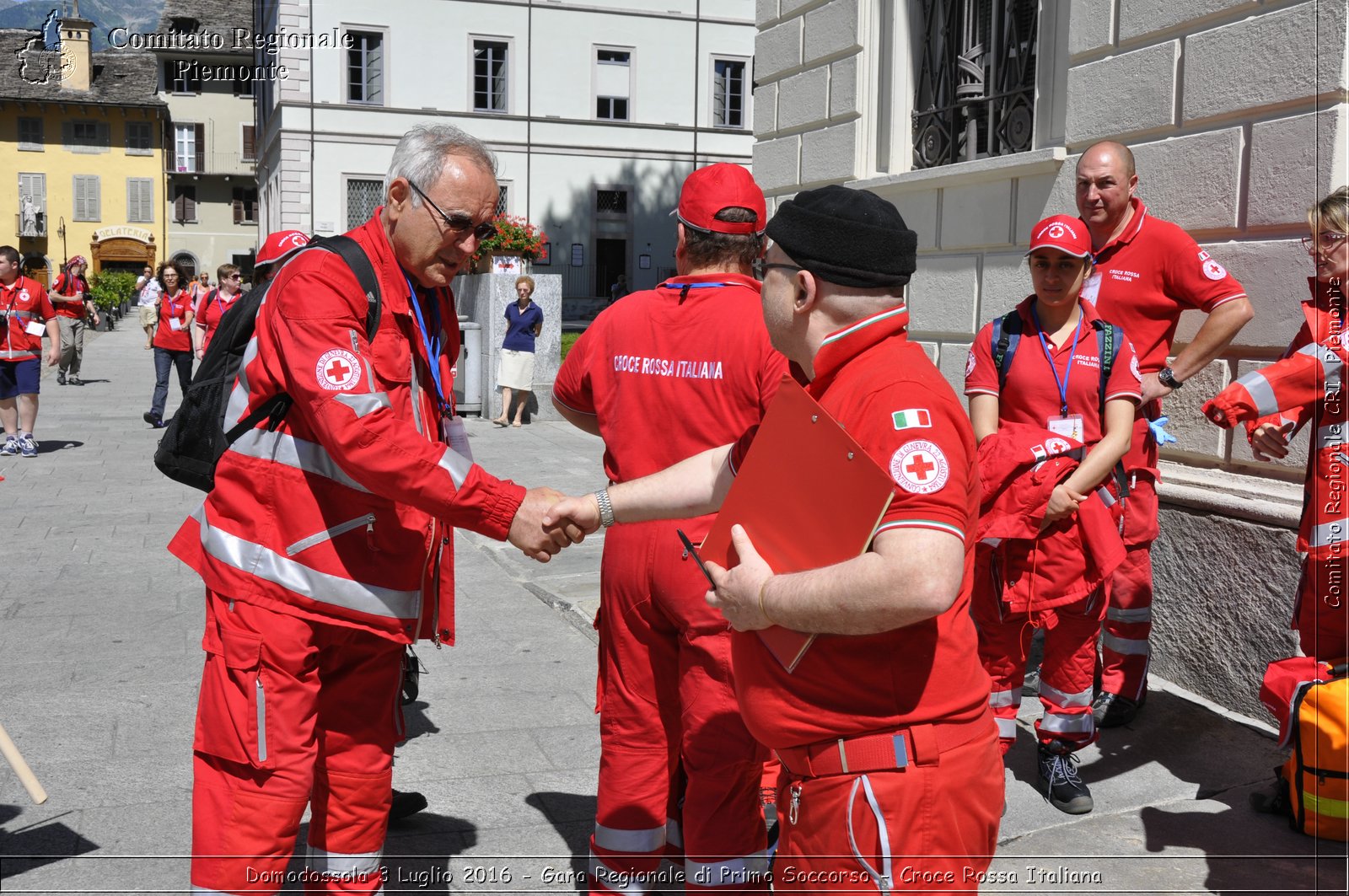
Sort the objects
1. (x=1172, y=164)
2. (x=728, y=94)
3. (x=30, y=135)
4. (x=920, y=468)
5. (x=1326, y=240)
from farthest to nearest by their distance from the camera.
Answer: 1. (x=30, y=135)
2. (x=728, y=94)
3. (x=1172, y=164)
4. (x=1326, y=240)
5. (x=920, y=468)

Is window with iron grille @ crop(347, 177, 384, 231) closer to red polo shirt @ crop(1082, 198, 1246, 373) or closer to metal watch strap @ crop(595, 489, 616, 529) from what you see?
red polo shirt @ crop(1082, 198, 1246, 373)

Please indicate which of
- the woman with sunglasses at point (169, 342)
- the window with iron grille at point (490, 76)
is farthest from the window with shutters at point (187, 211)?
the woman with sunglasses at point (169, 342)

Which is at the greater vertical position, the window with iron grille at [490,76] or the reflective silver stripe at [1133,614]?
the window with iron grille at [490,76]

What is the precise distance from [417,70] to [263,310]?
1501 inches

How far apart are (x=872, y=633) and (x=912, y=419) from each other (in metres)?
0.37

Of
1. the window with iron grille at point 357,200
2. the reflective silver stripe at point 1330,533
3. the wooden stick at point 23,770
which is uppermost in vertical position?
the window with iron grille at point 357,200

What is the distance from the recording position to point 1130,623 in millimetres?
5449

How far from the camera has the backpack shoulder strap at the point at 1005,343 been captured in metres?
4.67

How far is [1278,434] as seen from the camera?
3926mm

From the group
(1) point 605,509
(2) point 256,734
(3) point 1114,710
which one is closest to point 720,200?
(1) point 605,509

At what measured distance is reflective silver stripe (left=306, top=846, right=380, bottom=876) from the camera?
10.3 ft

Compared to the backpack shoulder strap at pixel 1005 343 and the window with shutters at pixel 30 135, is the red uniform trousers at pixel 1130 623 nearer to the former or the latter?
the backpack shoulder strap at pixel 1005 343

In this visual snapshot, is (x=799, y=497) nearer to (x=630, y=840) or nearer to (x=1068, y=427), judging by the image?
(x=630, y=840)

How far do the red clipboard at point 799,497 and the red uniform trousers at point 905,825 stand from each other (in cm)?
25
